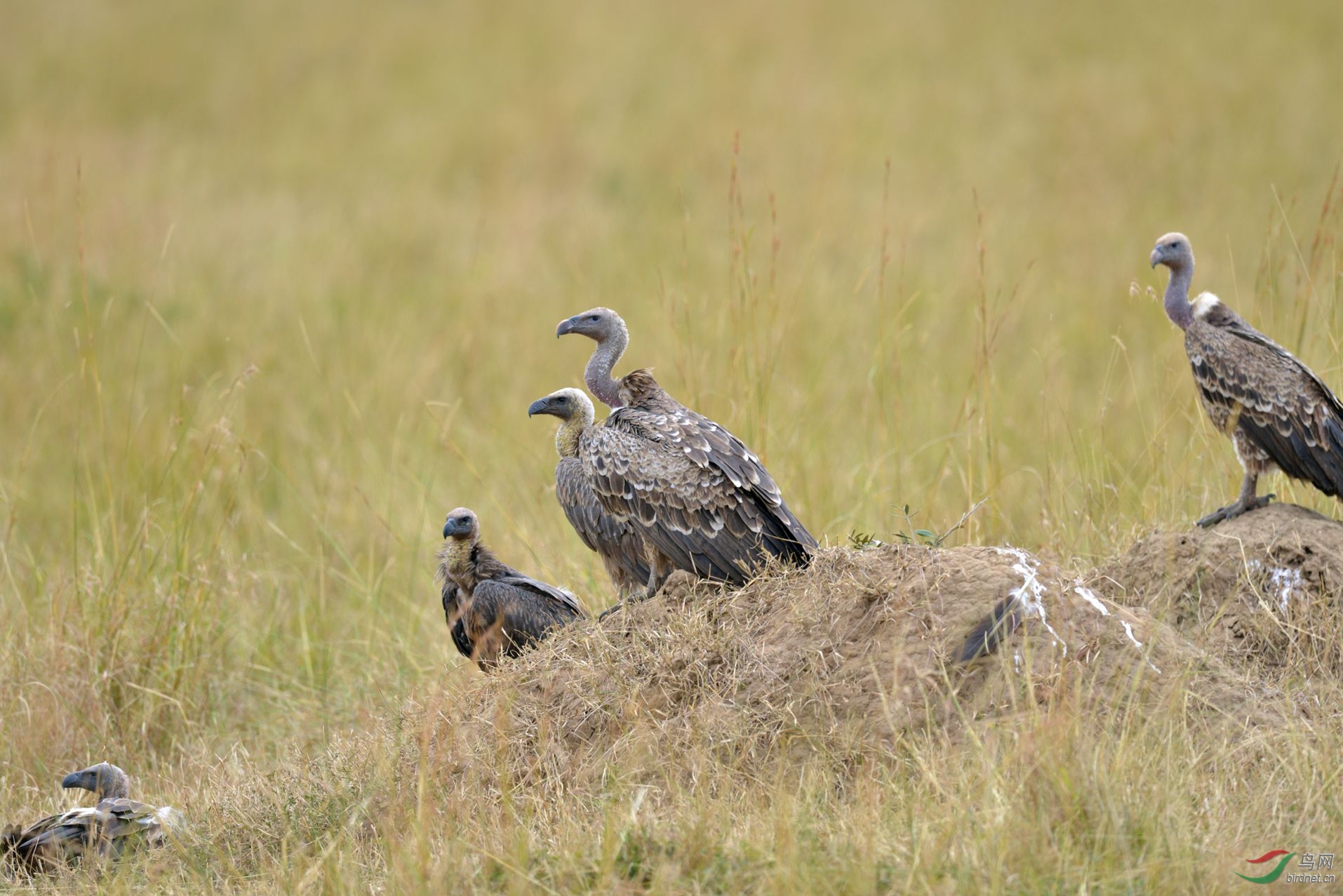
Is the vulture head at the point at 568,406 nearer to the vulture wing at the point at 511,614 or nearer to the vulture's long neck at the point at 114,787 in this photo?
the vulture wing at the point at 511,614

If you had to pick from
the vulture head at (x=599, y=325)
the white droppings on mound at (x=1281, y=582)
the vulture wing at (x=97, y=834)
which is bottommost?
the white droppings on mound at (x=1281, y=582)

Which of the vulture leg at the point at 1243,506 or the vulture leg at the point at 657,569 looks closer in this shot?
the vulture leg at the point at 1243,506

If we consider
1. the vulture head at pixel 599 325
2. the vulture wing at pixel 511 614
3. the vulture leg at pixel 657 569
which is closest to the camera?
the vulture leg at pixel 657 569

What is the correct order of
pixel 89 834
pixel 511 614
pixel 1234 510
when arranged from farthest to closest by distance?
pixel 511 614, pixel 1234 510, pixel 89 834

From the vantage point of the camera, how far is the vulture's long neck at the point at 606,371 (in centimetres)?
577

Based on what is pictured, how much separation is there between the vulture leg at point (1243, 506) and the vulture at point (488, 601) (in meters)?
2.53

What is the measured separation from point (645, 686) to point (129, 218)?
1088 cm

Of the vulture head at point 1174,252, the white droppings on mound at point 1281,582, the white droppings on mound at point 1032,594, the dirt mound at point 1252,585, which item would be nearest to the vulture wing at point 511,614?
the white droppings on mound at point 1032,594

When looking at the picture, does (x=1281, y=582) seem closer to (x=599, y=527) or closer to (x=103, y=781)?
(x=599, y=527)

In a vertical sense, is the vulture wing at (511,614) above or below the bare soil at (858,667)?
above

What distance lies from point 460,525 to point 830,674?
199 cm

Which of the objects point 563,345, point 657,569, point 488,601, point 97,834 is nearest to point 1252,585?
point 657,569

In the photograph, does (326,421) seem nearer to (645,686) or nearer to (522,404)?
(522,404)

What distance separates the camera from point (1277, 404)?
496 centimetres
